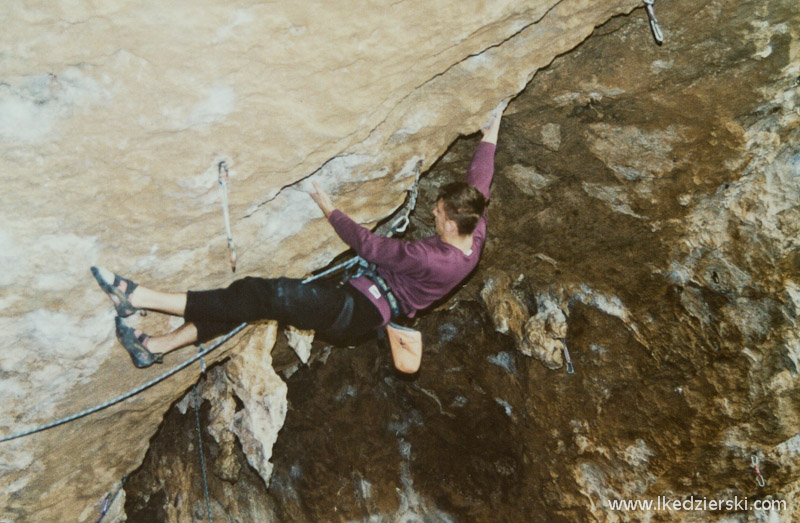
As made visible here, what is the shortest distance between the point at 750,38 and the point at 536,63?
3.79 feet

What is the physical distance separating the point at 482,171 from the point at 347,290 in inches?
41.6

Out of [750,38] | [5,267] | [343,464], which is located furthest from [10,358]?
[750,38]

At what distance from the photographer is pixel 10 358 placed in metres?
2.62

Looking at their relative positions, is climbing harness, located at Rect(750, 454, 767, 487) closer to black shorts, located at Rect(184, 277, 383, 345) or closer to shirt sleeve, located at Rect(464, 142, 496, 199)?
shirt sleeve, located at Rect(464, 142, 496, 199)

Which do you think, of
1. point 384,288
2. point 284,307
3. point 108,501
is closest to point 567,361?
point 384,288

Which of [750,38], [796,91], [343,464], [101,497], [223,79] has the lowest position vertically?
[343,464]

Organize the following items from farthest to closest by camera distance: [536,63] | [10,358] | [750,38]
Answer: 1. [536,63]
2. [750,38]
3. [10,358]

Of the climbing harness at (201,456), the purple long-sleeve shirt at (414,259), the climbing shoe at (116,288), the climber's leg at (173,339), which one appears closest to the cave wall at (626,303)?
the climbing harness at (201,456)

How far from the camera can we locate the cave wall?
3.07 metres

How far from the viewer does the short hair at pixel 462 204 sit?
2670 millimetres

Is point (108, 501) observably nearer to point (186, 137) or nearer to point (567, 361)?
point (186, 137)

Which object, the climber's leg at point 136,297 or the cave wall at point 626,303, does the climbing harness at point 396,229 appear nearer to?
the cave wall at point 626,303

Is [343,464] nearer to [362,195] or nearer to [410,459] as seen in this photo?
[410,459]

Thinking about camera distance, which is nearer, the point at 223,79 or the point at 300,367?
the point at 223,79
